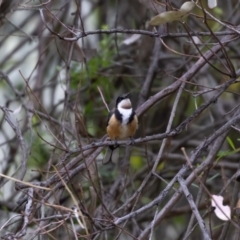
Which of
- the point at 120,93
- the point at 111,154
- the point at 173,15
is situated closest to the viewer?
the point at 173,15

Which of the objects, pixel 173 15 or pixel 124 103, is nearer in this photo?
pixel 173 15

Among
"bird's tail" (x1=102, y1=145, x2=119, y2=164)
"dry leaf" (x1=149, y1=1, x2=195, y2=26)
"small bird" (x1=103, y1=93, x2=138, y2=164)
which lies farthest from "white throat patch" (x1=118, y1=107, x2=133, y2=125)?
"dry leaf" (x1=149, y1=1, x2=195, y2=26)

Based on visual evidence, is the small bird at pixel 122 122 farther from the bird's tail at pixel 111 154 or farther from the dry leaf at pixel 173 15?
the dry leaf at pixel 173 15

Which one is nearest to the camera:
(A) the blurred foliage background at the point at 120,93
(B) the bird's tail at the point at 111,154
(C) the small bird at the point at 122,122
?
(C) the small bird at the point at 122,122

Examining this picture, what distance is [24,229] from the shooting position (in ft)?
7.44

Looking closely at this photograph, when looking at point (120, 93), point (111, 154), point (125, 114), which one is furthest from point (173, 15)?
point (120, 93)

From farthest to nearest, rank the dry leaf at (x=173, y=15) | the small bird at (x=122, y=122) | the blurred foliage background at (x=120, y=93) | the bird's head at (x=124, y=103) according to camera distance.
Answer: the blurred foliage background at (x=120, y=93) → the bird's head at (x=124, y=103) → the small bird at (x=122, y=122) → the dry leaf at (x=173, y=15)

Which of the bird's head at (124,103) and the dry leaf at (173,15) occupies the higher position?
the dry leaf at (173,15)

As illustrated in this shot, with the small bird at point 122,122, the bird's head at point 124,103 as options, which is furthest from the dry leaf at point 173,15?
the bird's head at point 124,103

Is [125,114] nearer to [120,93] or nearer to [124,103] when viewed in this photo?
[124,103]

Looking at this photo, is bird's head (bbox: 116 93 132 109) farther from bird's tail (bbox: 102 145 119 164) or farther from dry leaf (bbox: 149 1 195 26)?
dry leaf (bbox: 149 1 195 26)

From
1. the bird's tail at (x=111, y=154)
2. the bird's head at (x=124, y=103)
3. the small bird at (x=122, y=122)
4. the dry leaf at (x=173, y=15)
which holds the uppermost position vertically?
the dry leaf at (x=173, y=15)

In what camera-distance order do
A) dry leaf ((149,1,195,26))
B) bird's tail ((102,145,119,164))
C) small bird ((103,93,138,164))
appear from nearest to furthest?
dry leaf ((149,1,195,26)), small bird ((103,93,138,164)), bird's tail ((102,145,119,164))

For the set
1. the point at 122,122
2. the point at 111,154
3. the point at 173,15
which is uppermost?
the point at 173,15
